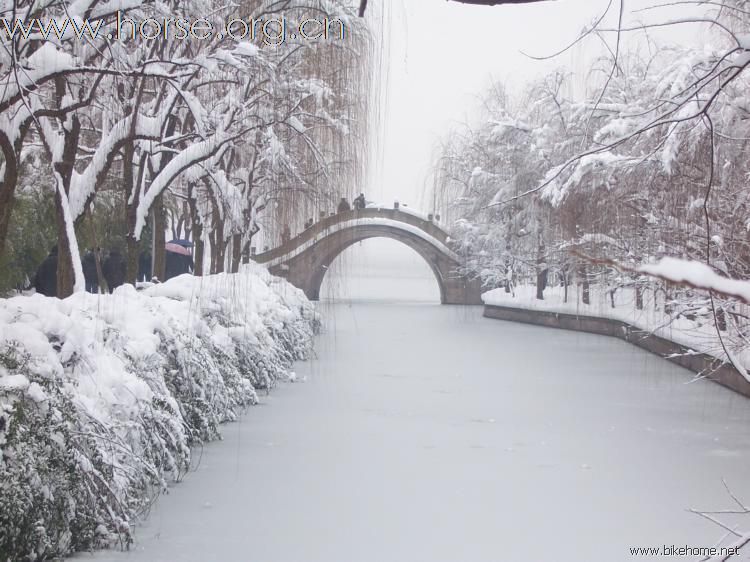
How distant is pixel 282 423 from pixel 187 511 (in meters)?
3.04

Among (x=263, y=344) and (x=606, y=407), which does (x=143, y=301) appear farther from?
(x=606, y=407)

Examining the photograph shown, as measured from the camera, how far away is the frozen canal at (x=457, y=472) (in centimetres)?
480

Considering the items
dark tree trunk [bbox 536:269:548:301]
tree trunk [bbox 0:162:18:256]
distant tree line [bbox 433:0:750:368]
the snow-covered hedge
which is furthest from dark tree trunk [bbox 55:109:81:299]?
dark tree trunk [bbox 536:269:548:301]

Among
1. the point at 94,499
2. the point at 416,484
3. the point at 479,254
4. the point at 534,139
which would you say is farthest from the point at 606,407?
the point at 479,254

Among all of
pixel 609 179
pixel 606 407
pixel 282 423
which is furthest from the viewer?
pixel 609 179

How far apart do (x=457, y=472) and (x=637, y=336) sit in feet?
33.3

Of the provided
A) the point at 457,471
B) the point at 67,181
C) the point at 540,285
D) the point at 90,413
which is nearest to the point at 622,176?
the point at 457,471

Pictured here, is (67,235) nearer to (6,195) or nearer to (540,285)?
(6,195)

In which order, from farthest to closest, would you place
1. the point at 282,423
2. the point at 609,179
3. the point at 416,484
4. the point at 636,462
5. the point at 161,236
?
the point at 161,236 < the point at 609,179 < the point at 282,423 < the point at 636,462 < the point at 416,484

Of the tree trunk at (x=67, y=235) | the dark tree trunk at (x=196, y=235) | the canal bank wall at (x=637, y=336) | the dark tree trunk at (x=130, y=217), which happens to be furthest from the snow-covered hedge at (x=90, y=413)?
the dark tree trunk at (x=196, y=235)

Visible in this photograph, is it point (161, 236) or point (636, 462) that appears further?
point (161, 236)

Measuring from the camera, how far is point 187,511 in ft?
17.0

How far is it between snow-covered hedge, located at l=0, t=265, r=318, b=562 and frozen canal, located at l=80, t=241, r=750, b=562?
26 cm

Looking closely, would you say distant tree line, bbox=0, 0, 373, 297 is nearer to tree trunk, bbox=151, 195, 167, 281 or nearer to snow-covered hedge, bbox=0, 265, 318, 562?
tree trunk, bbox=151, 195, 167, 281
